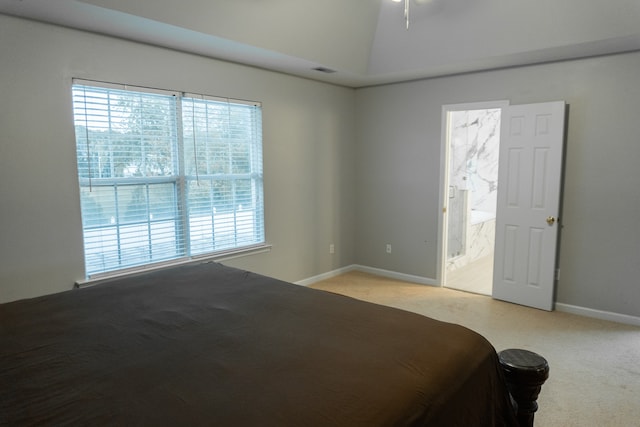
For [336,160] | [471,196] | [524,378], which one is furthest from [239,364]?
[471,196]

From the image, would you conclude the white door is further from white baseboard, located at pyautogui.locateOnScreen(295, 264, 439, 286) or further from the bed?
the bed

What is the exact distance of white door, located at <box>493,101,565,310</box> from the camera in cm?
387

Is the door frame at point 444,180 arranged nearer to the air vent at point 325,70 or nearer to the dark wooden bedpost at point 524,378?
the air vent at point 325,70

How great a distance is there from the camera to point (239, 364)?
56.6 inches

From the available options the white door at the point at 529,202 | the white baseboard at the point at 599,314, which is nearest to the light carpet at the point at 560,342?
the white baseboard at the point at 599,314

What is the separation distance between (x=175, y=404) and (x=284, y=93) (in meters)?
3.71

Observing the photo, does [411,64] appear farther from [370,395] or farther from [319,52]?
[370,395]

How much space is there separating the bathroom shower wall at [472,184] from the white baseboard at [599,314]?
5.61 feet

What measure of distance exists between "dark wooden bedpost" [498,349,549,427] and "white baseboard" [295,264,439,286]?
3111 millimetres

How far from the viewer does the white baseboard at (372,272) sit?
4.88 meters

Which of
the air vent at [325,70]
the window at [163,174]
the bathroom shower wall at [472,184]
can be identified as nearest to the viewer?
the window at [163,174]

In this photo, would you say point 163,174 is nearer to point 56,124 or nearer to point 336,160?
point 56,124

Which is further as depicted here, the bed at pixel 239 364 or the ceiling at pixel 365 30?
the ceiling at pixel 365 30

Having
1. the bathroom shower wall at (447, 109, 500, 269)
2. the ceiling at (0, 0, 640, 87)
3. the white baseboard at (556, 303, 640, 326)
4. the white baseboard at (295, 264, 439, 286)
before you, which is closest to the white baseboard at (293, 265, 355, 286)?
the white baseboard at (295, 264, 439, 286)
